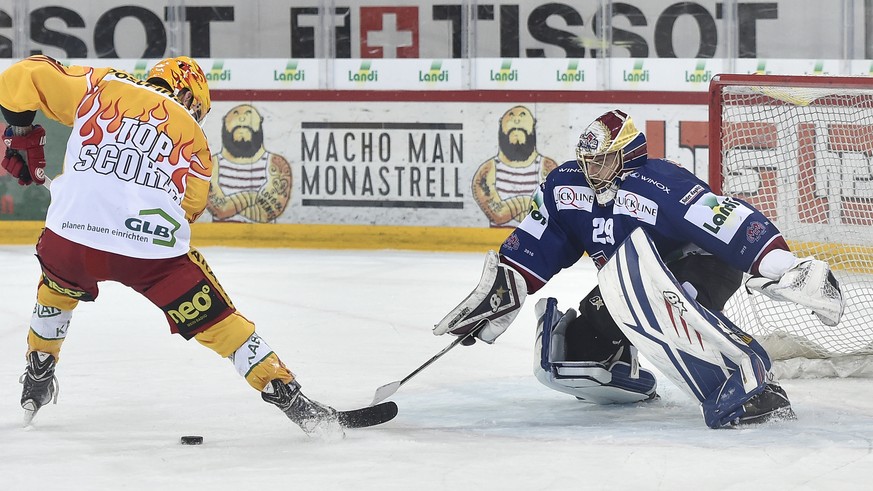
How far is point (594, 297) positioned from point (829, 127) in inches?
64.2

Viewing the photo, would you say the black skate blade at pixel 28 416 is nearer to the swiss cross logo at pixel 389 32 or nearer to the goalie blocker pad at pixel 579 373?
the goalie blocker pad at pixel 579 373

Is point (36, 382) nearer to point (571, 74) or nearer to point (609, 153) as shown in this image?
point (609, 153)

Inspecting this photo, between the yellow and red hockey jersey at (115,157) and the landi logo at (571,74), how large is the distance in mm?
4841

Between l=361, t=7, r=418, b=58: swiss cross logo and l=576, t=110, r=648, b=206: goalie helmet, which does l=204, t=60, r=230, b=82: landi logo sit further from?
l=576, t=110, r=648, b=206: goalie helmet

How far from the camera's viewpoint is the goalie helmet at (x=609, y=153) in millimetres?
3436

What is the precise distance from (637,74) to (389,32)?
1562 mm

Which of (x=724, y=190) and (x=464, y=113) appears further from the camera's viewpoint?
(x=464, y=113)

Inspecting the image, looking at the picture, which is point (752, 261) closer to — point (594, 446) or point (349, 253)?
point (594, 446)

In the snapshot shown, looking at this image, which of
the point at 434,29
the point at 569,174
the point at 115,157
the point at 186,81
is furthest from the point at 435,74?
the point at 115,157

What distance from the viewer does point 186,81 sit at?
10.6 feet

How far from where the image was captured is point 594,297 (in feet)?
12.3

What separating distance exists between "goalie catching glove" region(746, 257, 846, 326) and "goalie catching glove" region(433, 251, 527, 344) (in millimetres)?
786

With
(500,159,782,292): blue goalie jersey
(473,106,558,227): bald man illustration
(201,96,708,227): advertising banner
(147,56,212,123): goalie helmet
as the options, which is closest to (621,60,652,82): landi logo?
(201,96,708,227): advertising banner

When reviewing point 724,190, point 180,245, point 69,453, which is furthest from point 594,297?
point 69,453
